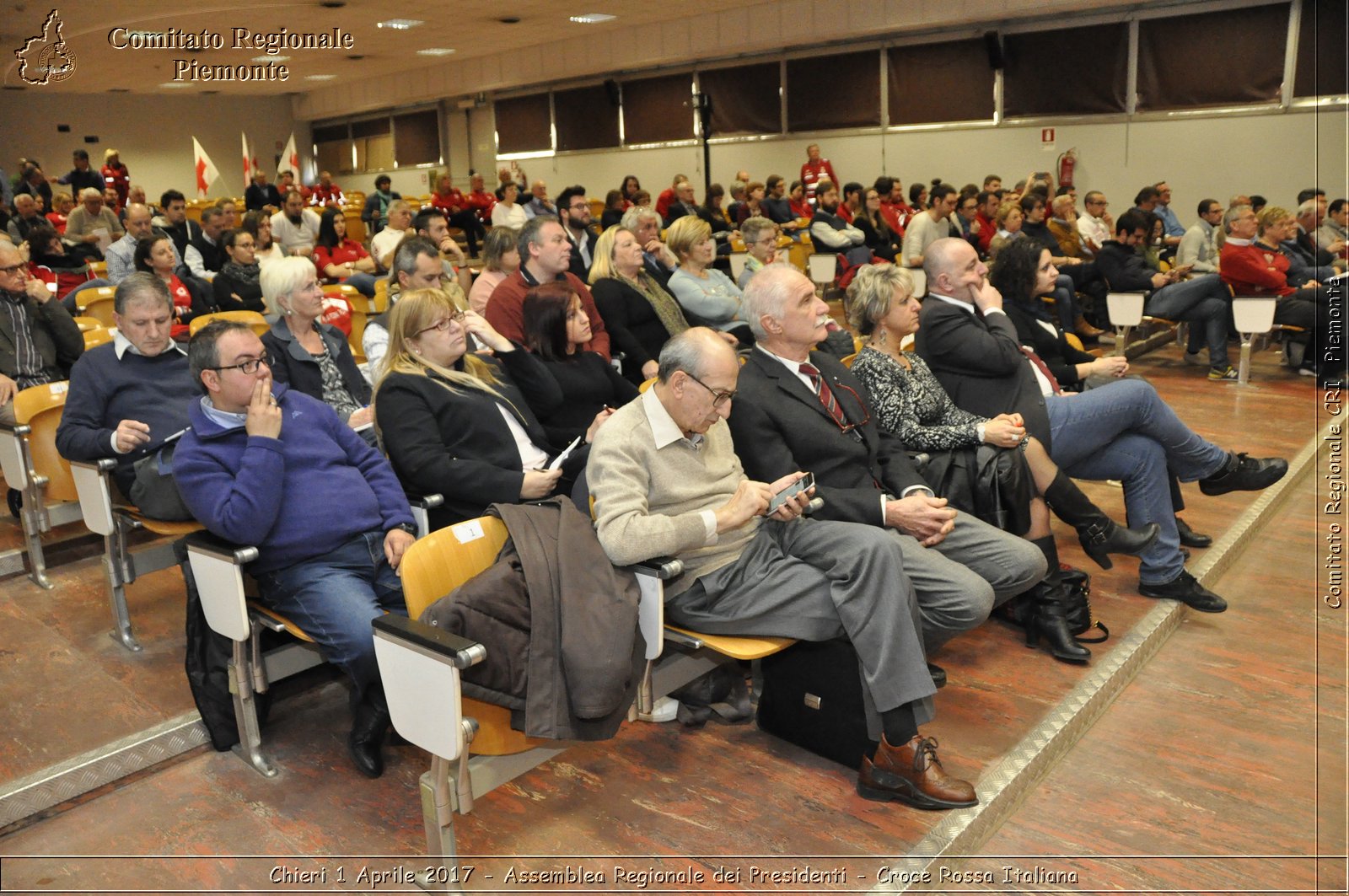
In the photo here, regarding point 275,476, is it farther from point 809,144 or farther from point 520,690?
point 809,144

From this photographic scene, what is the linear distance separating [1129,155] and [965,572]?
10.8 m

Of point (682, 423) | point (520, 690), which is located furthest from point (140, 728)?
point (682, 423)

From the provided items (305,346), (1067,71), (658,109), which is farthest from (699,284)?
(658,109)

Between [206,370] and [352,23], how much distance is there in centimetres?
1241

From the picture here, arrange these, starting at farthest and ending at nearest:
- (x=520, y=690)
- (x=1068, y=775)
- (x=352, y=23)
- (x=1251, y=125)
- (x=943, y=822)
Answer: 1. (x=352, y=23)
2. (x=1251, y=125)
3. (x=1068, y=775)
4. (x=943, y=822)
5. (x=520, y=690)

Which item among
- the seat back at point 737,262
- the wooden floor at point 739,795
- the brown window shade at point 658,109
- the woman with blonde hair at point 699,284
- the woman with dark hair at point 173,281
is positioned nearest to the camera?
the wooden floor at point 739,795

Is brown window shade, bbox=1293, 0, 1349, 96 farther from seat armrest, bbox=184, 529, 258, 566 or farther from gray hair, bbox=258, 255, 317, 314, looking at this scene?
seat armrest, bbox=184, 529, 258, 566

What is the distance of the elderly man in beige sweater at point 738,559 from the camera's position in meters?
2.18

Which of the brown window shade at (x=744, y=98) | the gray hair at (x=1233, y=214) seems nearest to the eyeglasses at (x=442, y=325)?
the gray hair at (x=1233, y=214)

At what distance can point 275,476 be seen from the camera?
91.1 inches

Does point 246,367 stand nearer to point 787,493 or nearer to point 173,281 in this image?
point 787,493

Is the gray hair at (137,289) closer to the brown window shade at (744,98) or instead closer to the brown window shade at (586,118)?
the brown window shade at (744,98)

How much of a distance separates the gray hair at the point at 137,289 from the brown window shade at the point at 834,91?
1187cm

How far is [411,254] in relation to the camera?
12.6 feet
